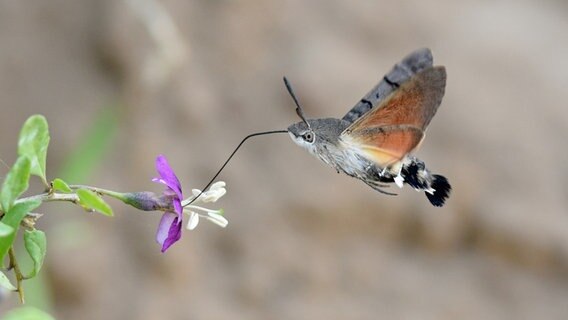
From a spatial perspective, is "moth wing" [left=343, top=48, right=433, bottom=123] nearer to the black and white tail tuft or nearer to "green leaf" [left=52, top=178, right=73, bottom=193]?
the black and white tail tuft

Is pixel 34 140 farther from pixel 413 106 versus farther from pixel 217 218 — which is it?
pixel 413 106

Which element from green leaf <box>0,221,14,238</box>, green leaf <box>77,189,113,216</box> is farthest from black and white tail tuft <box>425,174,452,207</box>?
green leaf <box>0,221,14,238</box>

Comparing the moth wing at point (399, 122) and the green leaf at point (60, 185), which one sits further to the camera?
the moth wing at point (399, 122)

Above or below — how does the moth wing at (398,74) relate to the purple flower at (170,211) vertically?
above

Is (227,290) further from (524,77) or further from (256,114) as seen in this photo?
(524,77)

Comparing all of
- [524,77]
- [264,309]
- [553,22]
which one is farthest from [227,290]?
[553,22]

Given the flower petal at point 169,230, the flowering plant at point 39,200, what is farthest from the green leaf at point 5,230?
the flower petal at point 169,230

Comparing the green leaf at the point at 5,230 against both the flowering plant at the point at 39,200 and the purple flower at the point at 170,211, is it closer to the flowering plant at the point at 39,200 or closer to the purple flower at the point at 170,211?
the flowering plant at the point at 39,200
